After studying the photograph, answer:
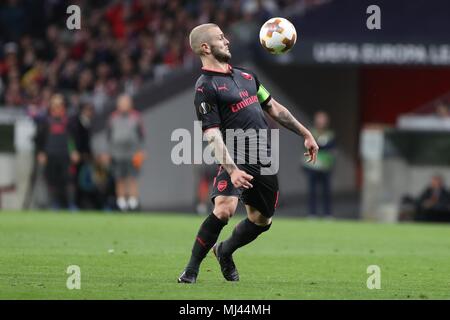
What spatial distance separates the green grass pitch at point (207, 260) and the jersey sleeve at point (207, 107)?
55.7 inches

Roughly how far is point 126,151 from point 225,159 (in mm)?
12478

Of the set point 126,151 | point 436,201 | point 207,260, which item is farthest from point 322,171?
point 207,260

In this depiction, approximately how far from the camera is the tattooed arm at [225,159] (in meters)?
9.68

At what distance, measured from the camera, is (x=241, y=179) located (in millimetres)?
9672

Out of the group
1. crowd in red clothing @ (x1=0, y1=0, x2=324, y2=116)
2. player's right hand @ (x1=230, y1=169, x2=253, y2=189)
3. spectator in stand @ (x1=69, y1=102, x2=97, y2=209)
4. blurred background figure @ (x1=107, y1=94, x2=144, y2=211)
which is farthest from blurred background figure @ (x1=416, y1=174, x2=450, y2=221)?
player's right hand @ (x1=230, y1=169, x2=253, y2=189)

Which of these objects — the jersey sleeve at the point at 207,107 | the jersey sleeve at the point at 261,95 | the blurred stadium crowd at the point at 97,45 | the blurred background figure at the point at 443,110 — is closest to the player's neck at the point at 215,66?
the jersey sleeve at the point at 207,107

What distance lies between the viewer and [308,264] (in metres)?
12.6

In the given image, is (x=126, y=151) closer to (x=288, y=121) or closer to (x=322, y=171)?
(x=322, y=171)

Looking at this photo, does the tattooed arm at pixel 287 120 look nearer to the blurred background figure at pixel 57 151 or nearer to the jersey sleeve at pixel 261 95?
the jersey sleeve at pixel 261 95

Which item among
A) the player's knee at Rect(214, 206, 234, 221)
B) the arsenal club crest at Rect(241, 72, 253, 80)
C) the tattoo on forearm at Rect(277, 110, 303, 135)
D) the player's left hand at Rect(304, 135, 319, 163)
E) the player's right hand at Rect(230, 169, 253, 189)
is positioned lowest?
the player's knee at Rect(214, 206, 234, 221)

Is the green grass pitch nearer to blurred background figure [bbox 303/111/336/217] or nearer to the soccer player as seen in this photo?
the soccer player

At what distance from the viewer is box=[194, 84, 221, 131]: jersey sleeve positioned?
10.1 meters

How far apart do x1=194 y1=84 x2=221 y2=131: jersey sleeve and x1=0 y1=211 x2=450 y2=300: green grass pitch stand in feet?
4.64

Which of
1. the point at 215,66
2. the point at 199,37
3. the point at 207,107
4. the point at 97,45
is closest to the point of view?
the point at 207,107
